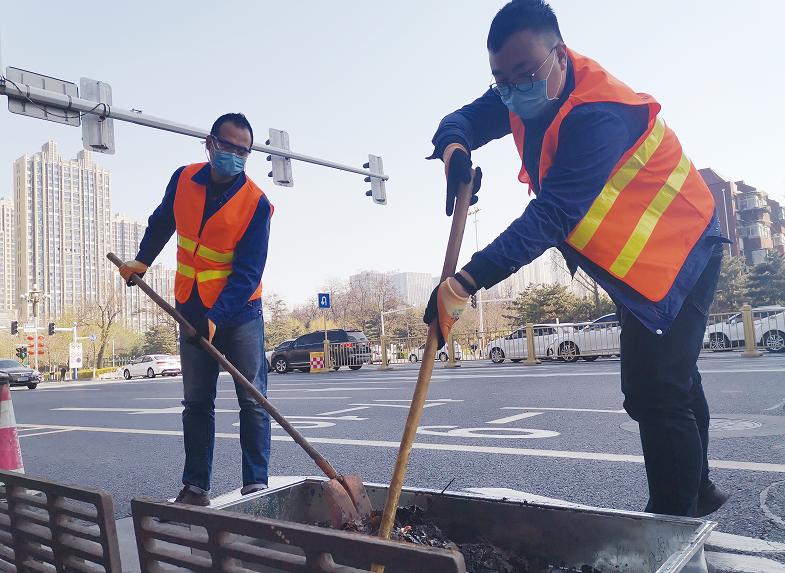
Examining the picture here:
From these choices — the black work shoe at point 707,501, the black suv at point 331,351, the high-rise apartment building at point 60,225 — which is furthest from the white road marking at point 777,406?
the high-rise apartment building at point 60,225

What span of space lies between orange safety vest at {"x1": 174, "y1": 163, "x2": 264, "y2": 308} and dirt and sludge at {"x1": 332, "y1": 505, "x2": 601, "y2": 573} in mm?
1442

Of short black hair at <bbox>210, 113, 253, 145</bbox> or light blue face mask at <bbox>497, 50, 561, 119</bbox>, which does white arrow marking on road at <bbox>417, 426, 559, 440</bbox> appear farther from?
light blue face mask at <bbox>497, 50, 561, 119</bbox>

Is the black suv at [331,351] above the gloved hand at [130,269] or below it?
below

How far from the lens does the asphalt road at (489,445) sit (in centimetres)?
318

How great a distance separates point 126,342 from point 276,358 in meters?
44.3

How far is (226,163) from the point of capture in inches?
119

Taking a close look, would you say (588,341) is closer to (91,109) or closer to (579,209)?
(91,109)

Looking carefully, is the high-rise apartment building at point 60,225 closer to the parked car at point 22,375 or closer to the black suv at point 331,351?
the parked car at point 22,375

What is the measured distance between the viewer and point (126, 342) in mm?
62969

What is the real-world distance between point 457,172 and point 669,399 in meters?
0.99

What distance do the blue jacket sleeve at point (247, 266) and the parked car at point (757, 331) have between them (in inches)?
630

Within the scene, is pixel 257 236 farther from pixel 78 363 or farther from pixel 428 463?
pixel 78 363

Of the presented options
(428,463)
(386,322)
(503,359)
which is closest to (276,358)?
(503,359)

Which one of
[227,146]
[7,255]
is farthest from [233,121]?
[7,255]
